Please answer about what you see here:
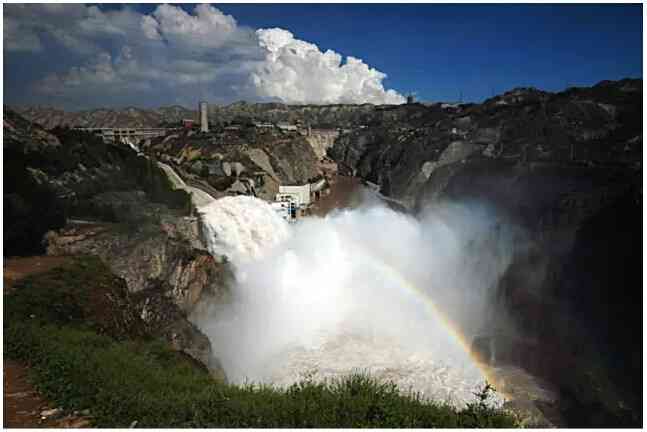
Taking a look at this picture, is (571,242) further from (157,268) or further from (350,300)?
(157,268)

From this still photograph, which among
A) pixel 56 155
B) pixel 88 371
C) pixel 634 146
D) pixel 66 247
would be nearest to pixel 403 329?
pixel 66 247

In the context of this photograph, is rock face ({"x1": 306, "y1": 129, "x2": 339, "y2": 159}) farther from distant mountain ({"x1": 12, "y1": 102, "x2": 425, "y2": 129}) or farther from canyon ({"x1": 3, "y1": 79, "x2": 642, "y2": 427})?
canyon ({"x1": 3, "y1": 79, "x2": 642, "y2": 427})

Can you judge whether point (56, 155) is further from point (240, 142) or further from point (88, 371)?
point (240, 142)

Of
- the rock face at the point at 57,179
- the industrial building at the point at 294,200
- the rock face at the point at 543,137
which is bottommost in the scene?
the industrial building at the point at 294,200

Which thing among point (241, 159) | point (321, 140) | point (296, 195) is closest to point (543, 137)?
point (296, 195)

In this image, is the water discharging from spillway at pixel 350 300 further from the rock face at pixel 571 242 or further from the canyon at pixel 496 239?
the rock face at pixel 571 242

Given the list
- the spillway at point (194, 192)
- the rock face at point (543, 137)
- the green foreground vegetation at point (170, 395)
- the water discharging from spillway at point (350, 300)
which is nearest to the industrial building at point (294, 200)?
the water discharging from spillway at point (350, 300)
